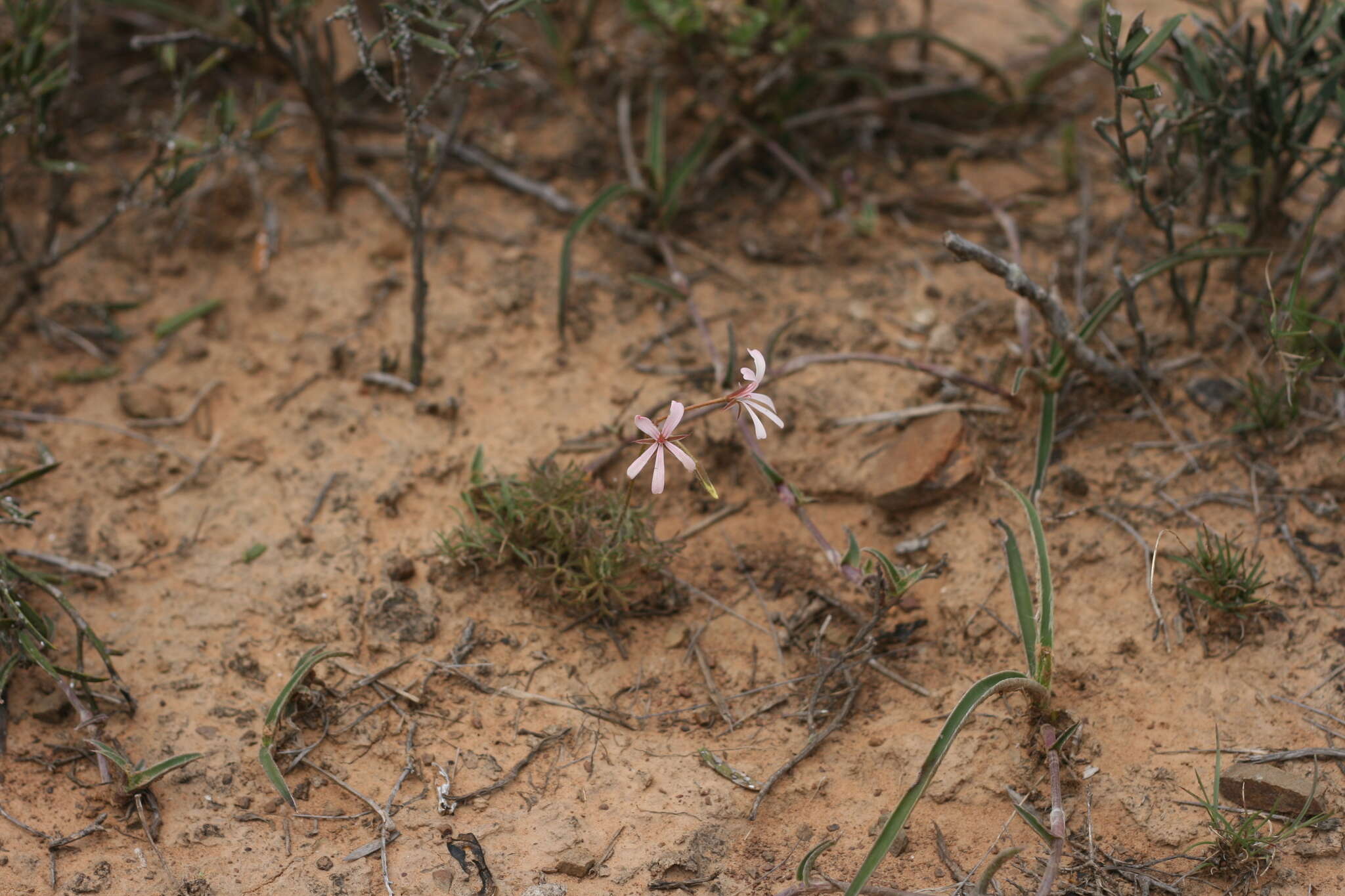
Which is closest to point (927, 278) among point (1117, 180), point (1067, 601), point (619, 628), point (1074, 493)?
point (1117, 180)

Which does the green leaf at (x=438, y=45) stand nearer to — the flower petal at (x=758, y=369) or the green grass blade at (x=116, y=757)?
the flower petal at (x=758, y=369)

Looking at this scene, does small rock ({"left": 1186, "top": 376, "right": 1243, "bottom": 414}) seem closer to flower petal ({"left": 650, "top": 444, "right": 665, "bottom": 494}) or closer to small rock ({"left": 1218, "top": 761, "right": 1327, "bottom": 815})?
small rock ({"left": 1218, "top": 761, "right": 1327, "bottom": 815})

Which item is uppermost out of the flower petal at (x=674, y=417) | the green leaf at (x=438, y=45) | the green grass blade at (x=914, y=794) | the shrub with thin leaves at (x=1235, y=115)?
the green leaf at (x=438, y=45)

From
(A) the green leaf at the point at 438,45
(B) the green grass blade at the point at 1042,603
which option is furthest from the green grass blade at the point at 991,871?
(A) the green leaf at the point at 438,45

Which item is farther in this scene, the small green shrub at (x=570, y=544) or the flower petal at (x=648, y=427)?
the small green shrub at (x=570, y=544)

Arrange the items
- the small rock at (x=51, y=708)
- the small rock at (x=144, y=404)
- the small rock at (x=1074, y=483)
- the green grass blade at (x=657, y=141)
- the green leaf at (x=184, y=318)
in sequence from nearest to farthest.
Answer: the small rock at (x=51, y=708) → the small rock at (x=1074, y=483) → the small rock at (x=144, y=404) → the green leaf at (x=184, y=318) → the green grass blade at (x=657, y=141)

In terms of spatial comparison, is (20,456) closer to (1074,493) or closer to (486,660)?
(486,660)
